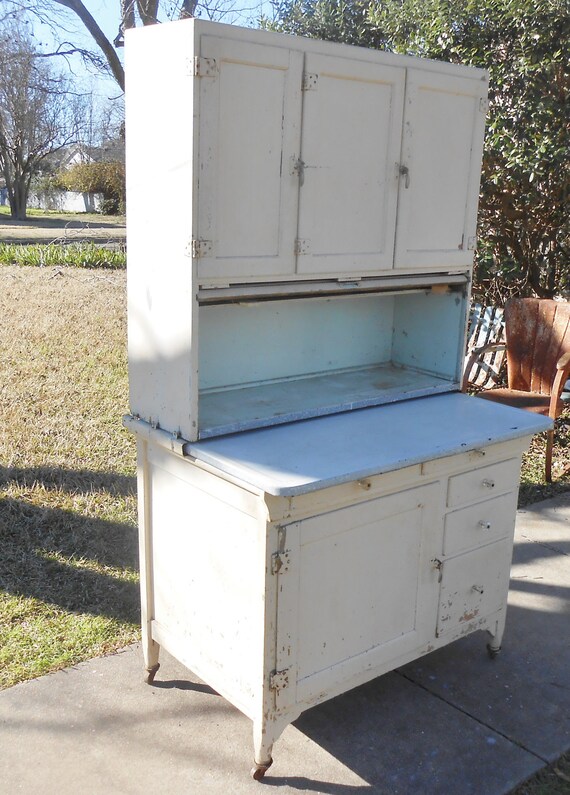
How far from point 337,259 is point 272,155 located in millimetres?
435

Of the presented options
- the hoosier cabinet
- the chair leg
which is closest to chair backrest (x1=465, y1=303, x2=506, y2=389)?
the chair leg

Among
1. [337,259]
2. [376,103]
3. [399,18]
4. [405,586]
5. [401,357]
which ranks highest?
[399,18]

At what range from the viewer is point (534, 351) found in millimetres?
5266

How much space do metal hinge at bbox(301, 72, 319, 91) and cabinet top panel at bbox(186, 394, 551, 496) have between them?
3.65ft

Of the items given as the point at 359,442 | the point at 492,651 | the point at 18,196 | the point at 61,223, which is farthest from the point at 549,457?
the point at 18,196

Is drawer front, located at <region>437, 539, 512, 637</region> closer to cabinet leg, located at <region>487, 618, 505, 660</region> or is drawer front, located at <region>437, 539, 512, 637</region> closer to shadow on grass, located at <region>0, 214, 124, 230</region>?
cabinet leg, located at <region>487, 618, 505, 660</region>

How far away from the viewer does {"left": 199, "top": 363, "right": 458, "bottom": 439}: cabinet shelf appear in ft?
9.21

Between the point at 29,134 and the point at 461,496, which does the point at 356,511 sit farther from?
the point at 29,134

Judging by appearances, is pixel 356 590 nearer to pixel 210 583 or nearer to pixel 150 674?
pixel 210 583

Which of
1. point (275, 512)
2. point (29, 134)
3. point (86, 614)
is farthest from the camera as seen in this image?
point (29, 134)

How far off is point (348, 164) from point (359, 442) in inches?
36.9

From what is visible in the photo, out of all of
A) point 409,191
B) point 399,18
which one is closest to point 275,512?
point 409,191

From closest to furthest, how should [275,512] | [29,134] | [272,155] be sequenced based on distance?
[275,512], [272,155], [29,134]

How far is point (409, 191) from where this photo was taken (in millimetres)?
2939
